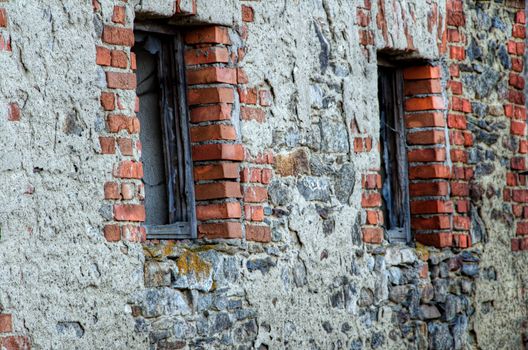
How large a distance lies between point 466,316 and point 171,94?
2842 mm

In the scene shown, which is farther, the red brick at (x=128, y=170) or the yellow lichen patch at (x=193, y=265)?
the yellow lichen patch at (x=193, y=265)

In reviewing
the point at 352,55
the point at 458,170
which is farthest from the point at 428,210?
the point at 352,55

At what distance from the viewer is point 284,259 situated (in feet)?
23.0

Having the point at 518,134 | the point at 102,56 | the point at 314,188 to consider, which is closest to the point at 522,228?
the point at 518,134

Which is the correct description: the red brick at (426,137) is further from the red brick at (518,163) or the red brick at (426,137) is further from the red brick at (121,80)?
the red brick at (121,80)

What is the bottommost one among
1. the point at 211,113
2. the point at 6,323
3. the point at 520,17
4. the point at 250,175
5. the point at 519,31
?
the point at 6,323

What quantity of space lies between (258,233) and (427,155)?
6.33 ft

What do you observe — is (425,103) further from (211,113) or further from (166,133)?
(166,133)

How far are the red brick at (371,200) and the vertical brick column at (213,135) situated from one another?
1182mm

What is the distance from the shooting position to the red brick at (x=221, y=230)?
6.65m

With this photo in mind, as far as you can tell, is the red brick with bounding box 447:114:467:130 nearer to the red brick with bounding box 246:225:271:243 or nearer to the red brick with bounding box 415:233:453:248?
Answer: the red brick with bounding box 415:233:453:248

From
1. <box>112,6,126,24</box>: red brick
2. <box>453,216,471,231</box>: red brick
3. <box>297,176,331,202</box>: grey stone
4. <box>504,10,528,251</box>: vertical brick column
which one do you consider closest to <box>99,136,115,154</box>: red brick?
<box>112,6,126,24</box>: red brick

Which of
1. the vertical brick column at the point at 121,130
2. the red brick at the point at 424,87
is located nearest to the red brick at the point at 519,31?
the red brick at the point at 424,87

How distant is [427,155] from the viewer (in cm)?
836
